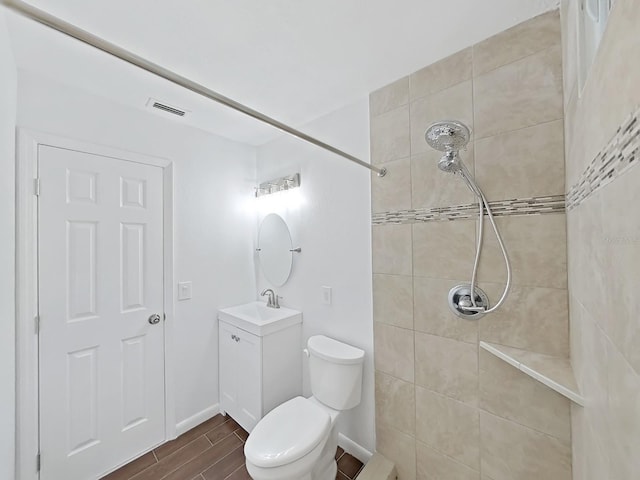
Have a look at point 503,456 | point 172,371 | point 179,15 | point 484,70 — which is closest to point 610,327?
point 503,456

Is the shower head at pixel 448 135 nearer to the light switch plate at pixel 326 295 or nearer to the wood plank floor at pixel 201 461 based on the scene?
the light switch plate at pixel 326 295

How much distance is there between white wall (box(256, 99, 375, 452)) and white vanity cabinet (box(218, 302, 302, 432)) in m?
0.14

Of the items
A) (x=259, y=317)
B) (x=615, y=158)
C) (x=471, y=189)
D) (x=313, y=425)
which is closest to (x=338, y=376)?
(x=313, y=425)

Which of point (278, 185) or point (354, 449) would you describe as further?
point (278, 185)

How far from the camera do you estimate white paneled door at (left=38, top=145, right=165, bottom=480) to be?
1.45 m

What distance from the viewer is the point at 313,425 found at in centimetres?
137

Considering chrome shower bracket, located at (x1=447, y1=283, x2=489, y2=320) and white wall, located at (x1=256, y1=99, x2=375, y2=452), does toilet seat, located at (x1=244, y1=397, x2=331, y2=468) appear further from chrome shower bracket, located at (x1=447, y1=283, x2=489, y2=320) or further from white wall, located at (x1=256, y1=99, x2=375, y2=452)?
chrome shower bracket, located at (x1=447, y1=283, x2=489, y2=320)

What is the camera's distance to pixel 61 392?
148 centimetres

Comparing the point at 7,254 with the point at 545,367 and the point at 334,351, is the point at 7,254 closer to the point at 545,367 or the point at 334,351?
the point at 334,351

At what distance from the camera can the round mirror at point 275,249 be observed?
2.15 meters

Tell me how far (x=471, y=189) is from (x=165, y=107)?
1984 mm

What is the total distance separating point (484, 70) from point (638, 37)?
100 cm

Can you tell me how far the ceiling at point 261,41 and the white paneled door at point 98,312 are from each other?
20.7 inches

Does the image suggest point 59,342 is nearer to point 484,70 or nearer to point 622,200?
point 622,200
